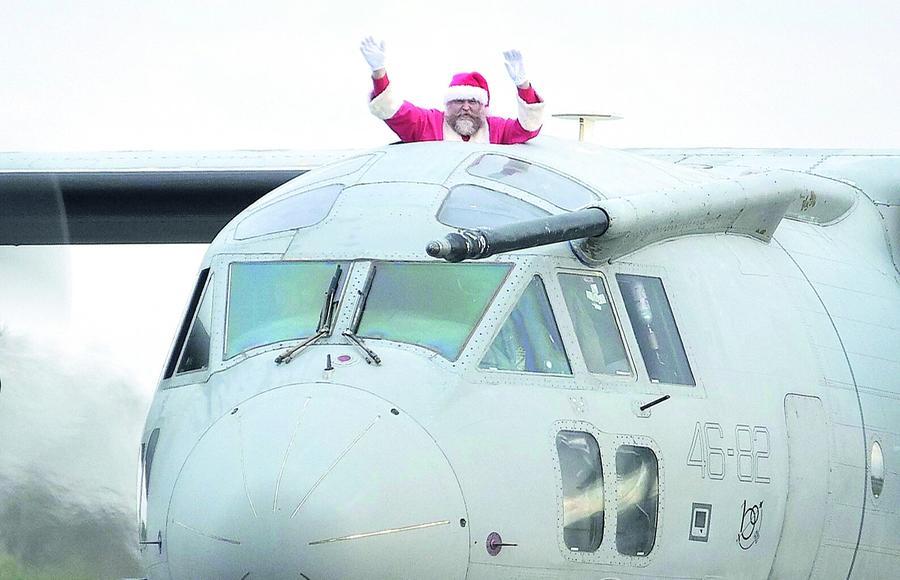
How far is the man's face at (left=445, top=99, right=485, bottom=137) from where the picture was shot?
31.6ft

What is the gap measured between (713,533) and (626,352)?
908 mm

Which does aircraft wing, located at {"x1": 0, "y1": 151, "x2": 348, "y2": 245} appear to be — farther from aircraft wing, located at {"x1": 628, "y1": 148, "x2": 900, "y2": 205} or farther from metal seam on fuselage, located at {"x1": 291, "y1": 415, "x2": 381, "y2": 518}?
metal seam on fuselage, located at {"x1": 291, "y1": 415, "x2": 381, "y2": 518}

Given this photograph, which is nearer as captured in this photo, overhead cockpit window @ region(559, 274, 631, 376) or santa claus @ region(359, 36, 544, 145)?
overhead cockpit window @ region(559, 274, 631, 376)

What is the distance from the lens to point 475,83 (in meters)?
9.69

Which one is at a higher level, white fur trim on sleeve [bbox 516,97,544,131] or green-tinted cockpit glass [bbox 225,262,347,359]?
white fur trim on sleeve [bbox 516,97,544,131]

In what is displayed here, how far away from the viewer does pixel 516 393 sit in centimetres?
735

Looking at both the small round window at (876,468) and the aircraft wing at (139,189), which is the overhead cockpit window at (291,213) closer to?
the small round window at (876,468)

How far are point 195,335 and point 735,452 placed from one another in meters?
2.53

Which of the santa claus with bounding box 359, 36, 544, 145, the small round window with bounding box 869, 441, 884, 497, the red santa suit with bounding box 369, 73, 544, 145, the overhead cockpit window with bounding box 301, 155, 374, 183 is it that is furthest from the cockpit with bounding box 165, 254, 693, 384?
the santa claus with bounding box 359, 36, 544, 145

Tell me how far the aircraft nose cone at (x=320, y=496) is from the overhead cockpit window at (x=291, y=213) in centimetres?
123

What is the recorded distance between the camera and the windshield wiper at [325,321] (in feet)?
24.2

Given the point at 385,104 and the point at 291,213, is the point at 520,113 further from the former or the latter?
the point at 291,213

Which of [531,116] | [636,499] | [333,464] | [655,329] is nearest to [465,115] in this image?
[531,116]

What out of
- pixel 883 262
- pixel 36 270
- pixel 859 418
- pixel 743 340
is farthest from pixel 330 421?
pixel 36 270
